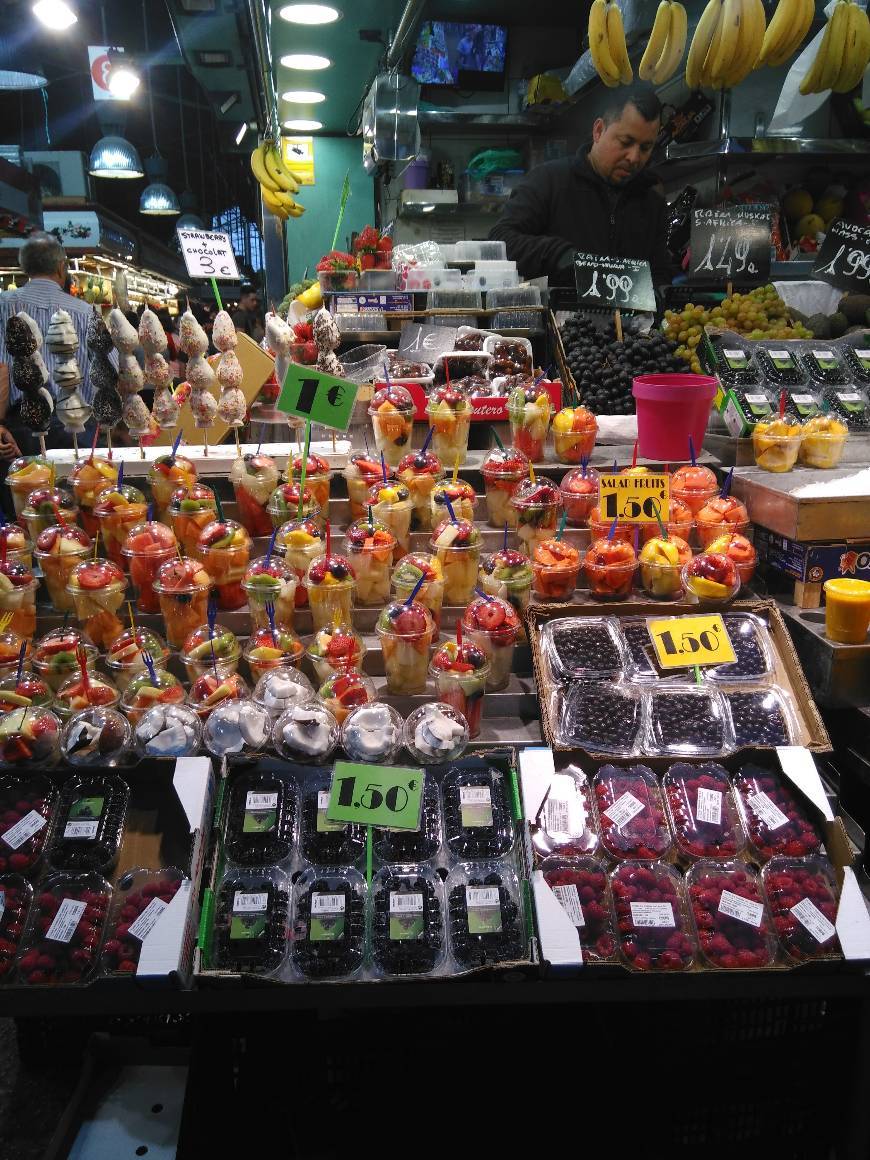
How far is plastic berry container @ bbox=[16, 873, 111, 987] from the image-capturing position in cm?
164

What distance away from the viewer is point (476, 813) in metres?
1.84

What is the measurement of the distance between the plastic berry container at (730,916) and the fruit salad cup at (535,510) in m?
1.12

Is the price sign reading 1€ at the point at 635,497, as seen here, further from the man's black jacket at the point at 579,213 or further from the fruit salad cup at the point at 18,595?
the man's black jacket at the point at 579,213

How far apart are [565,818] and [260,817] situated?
2.13 ft

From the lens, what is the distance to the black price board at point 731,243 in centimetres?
392

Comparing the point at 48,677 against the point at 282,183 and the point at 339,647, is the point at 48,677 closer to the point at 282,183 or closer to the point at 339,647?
the point at 339,647

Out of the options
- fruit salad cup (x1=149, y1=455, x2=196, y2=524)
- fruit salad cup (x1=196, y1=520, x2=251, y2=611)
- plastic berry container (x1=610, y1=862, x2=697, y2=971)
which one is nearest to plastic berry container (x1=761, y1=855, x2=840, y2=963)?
plastic berry container (x1=610, y1=862, x2=697, y2=971)

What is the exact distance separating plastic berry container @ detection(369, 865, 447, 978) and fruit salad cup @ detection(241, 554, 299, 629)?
2.66ft

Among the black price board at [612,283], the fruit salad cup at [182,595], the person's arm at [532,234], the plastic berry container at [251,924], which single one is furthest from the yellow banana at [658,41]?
the plastic berry container at [251,924]

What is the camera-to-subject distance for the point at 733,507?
2564mm

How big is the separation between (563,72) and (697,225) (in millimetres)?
4119

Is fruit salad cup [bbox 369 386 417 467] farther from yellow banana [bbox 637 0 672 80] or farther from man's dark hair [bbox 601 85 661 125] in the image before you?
yellow banana [bbox 637 0 672 80]

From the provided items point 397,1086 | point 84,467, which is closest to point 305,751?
point 397,1086

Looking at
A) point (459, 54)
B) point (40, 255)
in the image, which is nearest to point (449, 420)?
point (40, 255)
